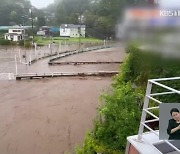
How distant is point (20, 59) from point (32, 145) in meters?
8.71

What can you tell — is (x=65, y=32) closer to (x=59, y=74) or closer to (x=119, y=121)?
(x=59, y=74)

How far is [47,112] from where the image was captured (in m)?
5.79

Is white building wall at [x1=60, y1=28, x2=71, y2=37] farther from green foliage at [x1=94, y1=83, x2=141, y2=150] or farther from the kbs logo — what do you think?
the kbs logo

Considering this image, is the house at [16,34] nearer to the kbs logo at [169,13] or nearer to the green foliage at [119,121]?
the green foliage at [119,121]

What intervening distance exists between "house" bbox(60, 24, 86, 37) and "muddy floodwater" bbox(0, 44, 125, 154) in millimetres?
8792

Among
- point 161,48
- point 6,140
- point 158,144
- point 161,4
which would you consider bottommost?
point 6,140

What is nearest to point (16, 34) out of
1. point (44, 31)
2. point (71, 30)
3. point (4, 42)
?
point (4, 42)

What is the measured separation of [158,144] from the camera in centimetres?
119

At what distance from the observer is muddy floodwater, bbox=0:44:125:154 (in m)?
4.41

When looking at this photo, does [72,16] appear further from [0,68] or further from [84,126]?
[84,126]

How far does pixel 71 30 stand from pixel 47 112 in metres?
13.4

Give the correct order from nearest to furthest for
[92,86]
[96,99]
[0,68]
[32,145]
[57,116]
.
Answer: [32,145] → [57,116] → [96,99] → [92,86] → [0,68]

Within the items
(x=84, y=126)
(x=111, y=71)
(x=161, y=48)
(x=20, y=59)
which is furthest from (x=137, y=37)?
(x=20, y=59)

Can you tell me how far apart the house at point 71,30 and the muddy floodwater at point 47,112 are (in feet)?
28.8
